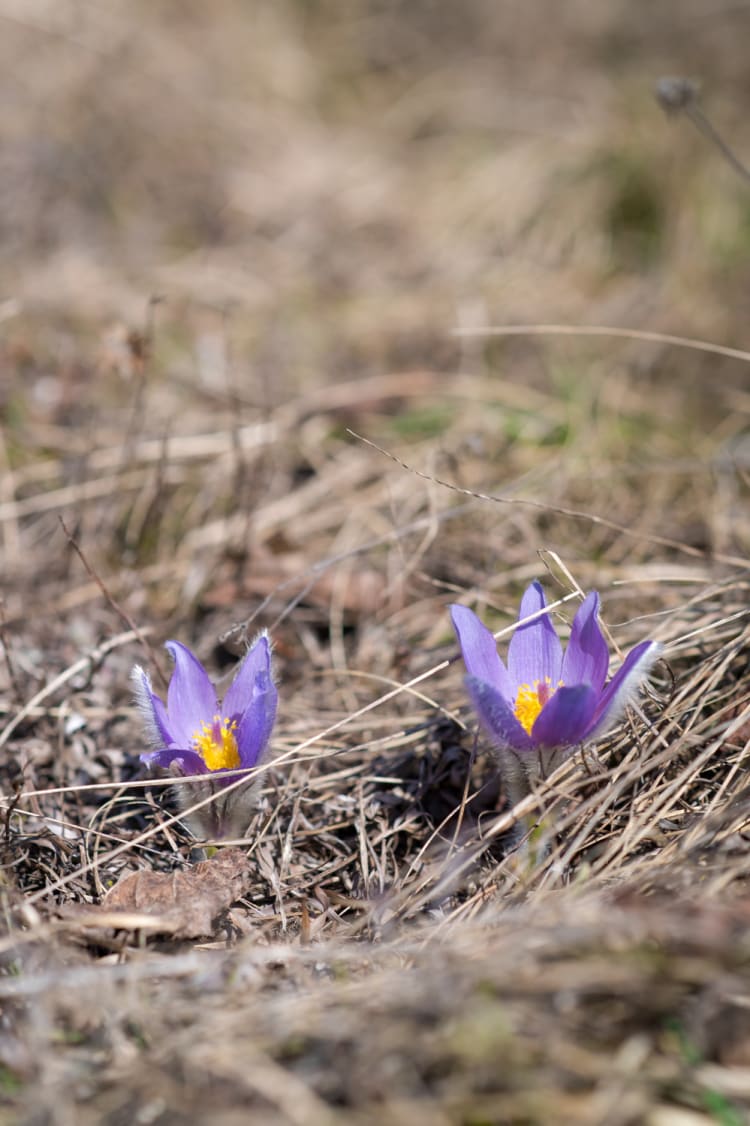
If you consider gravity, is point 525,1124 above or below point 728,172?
below

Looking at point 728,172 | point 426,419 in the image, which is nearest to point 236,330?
point 426,419

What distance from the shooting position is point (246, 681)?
1.84 m

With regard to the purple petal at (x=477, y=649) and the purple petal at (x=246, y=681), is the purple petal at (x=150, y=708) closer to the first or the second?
the purple petal at (x=246, y=681)

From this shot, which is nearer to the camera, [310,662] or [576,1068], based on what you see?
[576,1068]

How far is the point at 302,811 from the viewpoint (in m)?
2.03

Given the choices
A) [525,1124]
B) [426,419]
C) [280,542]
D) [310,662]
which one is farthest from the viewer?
[426,419]

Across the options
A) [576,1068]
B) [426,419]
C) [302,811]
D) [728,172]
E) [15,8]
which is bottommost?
[302,811]

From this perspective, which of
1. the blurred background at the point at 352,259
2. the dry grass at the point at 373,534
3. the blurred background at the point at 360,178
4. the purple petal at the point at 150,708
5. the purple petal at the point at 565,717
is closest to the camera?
the dry grass at the point at 373,534

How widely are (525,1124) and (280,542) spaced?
1.82 meters

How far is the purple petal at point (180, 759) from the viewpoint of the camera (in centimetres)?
170

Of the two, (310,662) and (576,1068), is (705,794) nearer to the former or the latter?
(576,1068)

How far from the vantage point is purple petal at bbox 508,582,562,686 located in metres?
1.88

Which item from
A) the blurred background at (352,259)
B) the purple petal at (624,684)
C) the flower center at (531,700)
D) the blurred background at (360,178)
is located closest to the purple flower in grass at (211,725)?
the flower center at (531,700)

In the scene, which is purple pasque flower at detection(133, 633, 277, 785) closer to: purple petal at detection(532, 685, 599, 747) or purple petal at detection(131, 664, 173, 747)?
purple petal at detection(131, 664, 173, 747)
